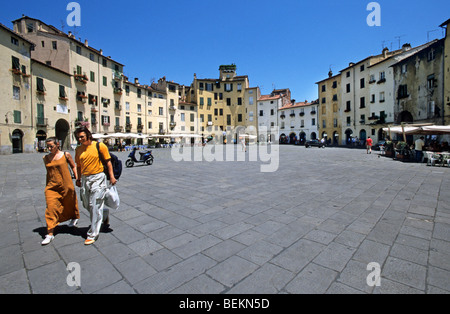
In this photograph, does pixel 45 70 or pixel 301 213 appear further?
pixel 45 70

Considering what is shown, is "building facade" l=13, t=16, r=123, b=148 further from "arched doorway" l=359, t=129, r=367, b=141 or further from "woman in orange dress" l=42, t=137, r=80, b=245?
"arched doorway" l=359, t=129, r=367, b=141

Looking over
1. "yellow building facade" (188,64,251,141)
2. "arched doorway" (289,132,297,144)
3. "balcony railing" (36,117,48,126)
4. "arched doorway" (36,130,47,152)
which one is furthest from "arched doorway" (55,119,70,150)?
"arched doorway" (289,132,297,144)

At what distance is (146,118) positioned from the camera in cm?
4278

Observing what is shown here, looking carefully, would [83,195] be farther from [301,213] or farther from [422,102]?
[422,102]

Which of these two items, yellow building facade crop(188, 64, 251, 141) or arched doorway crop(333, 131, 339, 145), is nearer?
arched doorway crop(333, 131, 339, 145)

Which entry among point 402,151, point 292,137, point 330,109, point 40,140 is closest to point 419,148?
point 402,151

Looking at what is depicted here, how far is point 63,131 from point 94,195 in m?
32.8

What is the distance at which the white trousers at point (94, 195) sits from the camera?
319 cm

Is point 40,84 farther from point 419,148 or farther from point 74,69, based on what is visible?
point 419,148

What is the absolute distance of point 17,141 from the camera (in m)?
23.7

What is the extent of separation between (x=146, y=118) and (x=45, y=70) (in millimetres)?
17875

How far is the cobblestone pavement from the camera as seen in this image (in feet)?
7.54

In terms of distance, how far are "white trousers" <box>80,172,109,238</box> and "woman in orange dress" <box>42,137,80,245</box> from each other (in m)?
0.40
